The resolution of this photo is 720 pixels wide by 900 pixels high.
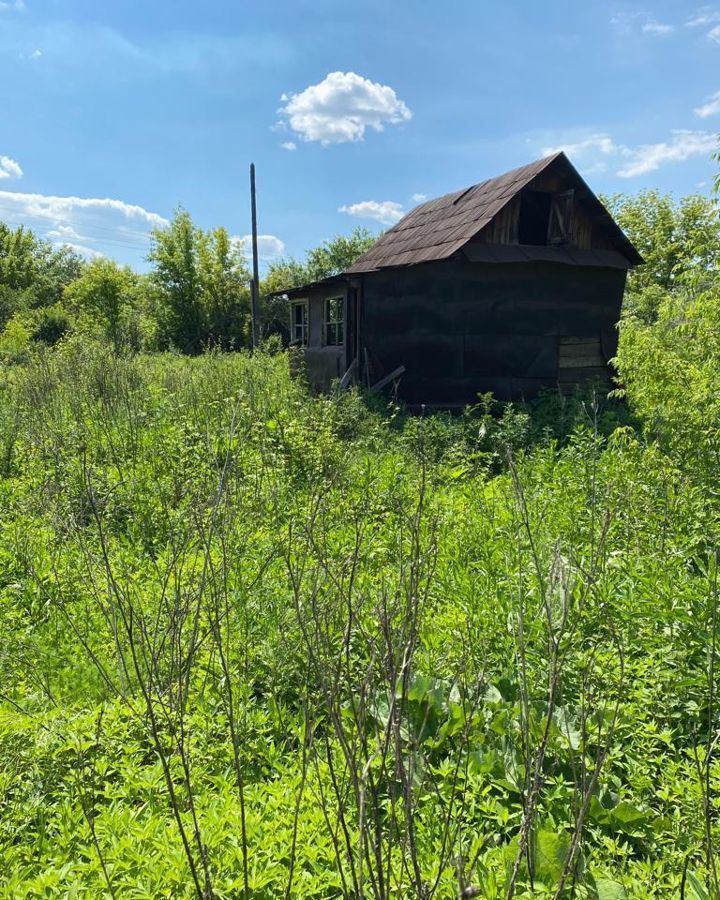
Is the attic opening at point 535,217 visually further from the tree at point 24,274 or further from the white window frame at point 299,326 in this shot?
the tree at point 24,274

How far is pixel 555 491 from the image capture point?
17.6 ft

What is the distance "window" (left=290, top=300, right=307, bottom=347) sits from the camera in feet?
56.9

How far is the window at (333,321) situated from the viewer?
1462 centimetres

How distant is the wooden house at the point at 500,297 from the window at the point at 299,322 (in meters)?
5.20

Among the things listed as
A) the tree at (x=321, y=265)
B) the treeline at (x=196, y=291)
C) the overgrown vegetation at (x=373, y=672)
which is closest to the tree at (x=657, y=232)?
the treeline at (x=196, y=291)

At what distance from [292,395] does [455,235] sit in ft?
13.7

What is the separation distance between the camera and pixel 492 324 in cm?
1054

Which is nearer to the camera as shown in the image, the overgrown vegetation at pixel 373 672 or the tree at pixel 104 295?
the overgrown vegetation at pixel 373 672

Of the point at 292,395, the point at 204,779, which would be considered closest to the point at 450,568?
the point at 204,779

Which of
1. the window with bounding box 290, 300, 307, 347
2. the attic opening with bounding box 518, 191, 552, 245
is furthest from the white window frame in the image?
the attic opening with bounding box 518, 191, 552, 245

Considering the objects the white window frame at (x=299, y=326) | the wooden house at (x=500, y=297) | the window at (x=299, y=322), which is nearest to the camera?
the wooden house at (x=500, y=297)

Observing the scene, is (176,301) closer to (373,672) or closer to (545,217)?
(545,217)

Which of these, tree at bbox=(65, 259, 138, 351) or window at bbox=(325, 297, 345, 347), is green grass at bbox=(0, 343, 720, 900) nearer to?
window at bbox=(325, 297, 345, 347)

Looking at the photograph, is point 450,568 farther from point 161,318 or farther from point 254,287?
point 161,318
